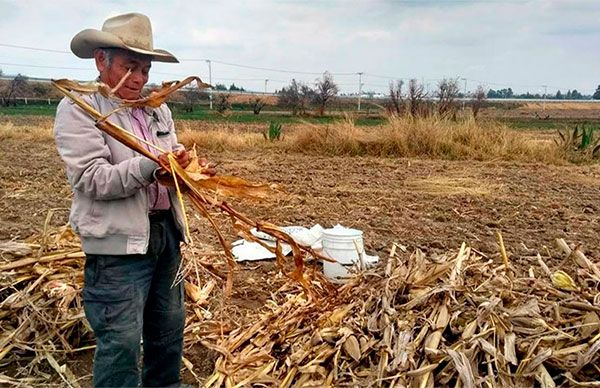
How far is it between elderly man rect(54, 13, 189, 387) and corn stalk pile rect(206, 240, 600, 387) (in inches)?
20.3

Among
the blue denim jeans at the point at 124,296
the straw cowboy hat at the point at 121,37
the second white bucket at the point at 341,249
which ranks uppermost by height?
the straw cowboy hat at the point at 121,37

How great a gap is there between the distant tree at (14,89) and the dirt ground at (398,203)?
115ft

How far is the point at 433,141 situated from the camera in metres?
10.8

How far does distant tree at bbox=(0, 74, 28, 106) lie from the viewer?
4019 cm

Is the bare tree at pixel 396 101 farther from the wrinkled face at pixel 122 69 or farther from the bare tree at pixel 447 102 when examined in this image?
the wrinkled face at pixel 122 69

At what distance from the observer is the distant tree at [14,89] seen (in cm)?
4019

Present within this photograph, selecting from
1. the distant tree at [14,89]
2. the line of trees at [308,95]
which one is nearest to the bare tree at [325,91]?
the line of trees at [308,95]

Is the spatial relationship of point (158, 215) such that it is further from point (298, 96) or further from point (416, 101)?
point (298, 96)

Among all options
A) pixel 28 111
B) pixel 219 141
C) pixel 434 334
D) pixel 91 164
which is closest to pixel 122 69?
pixel 91 164

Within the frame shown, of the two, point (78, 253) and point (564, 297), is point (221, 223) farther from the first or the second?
point (564, 297)

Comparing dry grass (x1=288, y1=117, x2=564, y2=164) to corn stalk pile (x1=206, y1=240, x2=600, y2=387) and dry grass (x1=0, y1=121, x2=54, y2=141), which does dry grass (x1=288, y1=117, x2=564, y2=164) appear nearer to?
dry grass (x1=0, y1=121, x2=54, y2=141)

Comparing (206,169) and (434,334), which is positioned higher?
(206,169)

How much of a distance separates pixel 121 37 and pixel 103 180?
21.0 inches

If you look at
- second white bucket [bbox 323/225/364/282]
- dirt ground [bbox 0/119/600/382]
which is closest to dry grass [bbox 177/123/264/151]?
dirt ground [bbox 0/119/600/382]
